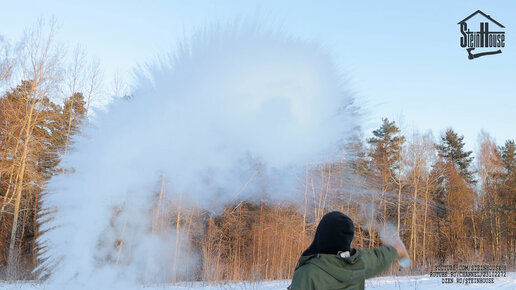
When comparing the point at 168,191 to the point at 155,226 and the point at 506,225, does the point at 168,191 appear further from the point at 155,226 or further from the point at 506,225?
the point at 506,225

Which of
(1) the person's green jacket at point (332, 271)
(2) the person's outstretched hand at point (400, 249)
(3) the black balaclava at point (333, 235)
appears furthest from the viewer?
(2) the person's outstretched hand at point (400, 249)

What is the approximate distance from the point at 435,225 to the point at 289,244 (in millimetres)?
19956

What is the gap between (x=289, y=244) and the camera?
706 inches

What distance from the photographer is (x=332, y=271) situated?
202 cm

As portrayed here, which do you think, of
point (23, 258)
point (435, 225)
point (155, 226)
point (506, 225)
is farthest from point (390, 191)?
point (23, 258)

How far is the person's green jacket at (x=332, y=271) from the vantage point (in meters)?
1.97

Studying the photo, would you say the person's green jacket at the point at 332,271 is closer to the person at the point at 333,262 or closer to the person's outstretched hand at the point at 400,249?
the person at the point at 333,262

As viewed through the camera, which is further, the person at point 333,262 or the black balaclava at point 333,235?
the black balaclava at point 333,235

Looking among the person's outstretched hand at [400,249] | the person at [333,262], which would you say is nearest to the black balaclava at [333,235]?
the person at [333,262]

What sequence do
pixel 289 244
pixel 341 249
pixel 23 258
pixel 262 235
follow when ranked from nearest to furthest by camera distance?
pixel 341 249 → pixel 289 244 → pixel 262 235 → pixel 23 258

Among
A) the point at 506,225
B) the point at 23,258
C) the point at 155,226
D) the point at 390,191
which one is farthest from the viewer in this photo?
the point at 506,225

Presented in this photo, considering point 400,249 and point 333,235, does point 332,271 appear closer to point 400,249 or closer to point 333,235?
point 333,235

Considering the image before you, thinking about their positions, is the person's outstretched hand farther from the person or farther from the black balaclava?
the black balaclava

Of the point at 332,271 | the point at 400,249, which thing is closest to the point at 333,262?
the point at 332,271
